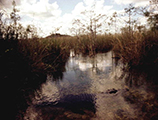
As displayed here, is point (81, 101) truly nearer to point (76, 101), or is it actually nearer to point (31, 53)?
point (76, 101)

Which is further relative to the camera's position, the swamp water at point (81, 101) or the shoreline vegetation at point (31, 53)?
the shoreline vegetation at point (31, 53)

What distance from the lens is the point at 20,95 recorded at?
205 centimetres

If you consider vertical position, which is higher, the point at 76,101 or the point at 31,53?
the point at 31,53

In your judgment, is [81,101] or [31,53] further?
[31,53]

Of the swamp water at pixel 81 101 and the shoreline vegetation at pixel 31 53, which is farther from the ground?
the shoreline vegetation at pixel 31 53

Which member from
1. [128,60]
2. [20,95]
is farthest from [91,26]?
[20,95]

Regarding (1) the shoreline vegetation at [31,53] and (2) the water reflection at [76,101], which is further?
(1) the shoreline vegetation at [31,53]

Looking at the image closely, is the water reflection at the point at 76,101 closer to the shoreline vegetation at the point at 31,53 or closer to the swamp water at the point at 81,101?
the swamp water at the point at 81,101

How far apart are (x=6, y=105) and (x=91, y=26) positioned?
4881mm

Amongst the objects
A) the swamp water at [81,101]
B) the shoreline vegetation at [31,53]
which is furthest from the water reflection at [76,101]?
the shoreline vegetation at [31,53]

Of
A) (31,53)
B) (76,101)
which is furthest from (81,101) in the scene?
(31,53)

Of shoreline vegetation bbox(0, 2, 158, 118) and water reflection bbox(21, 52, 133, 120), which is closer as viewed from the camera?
water reflection bbox(21, 52, 133, 120)

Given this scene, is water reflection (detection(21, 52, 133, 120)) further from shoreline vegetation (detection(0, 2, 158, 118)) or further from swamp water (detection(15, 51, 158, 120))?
shoreline vegetation (detection(0, 2, 158, 118))

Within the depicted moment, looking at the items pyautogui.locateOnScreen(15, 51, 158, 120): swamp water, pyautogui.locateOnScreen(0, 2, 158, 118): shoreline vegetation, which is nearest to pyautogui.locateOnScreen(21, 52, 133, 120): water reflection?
pyautogui.locateOnScreen(15, 51, 158, 120): swamp water
